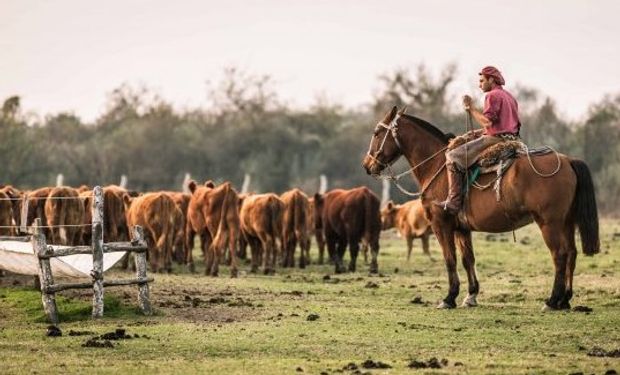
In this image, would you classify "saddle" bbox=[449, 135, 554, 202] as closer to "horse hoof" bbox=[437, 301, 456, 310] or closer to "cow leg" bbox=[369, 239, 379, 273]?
"horse hoof" bbox=[437, 301, 456, 310]

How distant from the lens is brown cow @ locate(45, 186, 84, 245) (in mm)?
30109

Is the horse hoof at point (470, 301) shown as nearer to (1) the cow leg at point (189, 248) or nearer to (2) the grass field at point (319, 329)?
(2) the grass field at point (319, 329)

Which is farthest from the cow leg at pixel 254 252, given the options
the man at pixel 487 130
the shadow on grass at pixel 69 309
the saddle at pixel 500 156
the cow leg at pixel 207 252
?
the saddle at pixel 500 156

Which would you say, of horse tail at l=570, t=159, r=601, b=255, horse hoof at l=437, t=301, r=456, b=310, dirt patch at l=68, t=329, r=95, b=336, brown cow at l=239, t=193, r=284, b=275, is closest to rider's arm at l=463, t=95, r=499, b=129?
horse tail at l=570, t=159, r=601, b=255

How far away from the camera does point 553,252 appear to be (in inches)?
772

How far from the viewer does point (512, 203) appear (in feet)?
65.2

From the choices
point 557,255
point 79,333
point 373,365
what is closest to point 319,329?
point 79,333

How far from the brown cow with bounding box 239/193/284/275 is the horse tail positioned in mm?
13385

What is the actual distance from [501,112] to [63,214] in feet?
44.5

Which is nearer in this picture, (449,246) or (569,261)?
(569,261)

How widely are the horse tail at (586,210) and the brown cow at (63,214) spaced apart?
1418 cm

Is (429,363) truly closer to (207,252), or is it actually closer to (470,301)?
(470,301)

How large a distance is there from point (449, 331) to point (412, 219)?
20.9 m

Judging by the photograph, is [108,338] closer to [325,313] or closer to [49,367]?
[49,367]
